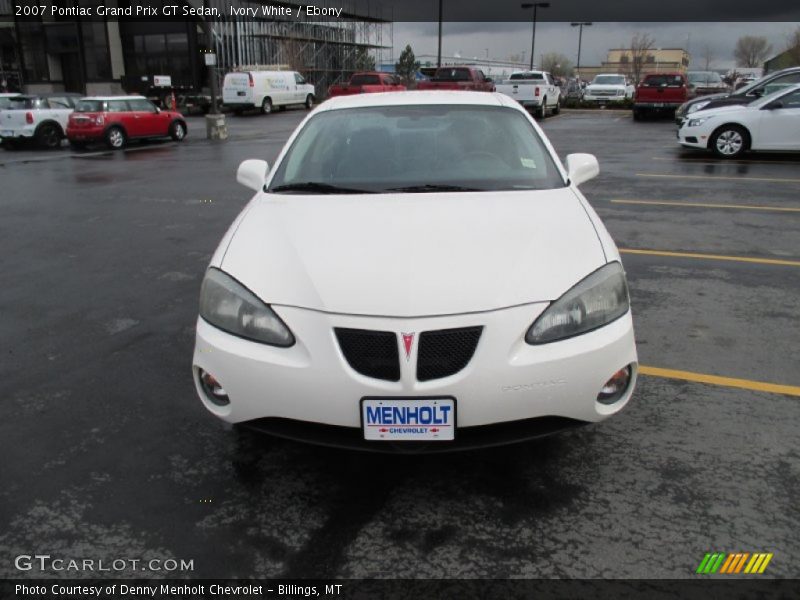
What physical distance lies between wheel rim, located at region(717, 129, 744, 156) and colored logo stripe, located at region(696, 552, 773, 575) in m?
13.3

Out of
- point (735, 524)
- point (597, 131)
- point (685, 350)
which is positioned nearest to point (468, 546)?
point (735, 524)

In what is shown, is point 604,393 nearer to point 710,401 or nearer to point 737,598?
point 737,598

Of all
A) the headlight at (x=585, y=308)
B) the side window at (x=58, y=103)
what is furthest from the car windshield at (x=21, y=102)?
the headlight at (x=585, y=308)

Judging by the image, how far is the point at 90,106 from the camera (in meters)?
18.9

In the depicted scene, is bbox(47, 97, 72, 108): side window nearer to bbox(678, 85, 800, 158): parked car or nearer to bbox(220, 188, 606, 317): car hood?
bbox(678, 85, 800, 158): parked car

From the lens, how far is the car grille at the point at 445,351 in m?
2.46

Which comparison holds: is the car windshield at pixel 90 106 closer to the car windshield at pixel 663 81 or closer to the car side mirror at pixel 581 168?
the car side mirror at pixel 581 168

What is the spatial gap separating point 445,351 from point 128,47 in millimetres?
46099

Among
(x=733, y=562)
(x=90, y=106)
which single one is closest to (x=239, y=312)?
(x=733, y=562)

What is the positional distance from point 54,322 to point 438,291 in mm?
3638

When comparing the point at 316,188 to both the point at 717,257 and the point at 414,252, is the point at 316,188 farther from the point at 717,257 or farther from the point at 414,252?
the point at 717,257

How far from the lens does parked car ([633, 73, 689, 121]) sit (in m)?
26.8

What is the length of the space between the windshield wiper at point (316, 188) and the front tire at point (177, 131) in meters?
19.3

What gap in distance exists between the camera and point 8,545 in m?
2.54
